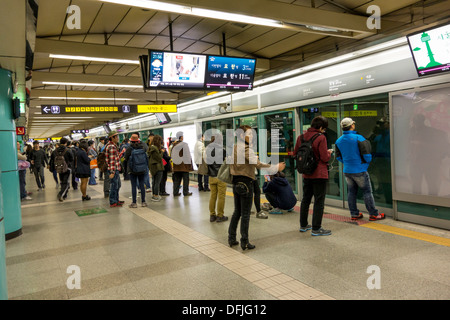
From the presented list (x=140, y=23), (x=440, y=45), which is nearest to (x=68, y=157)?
(x=140, y=23)

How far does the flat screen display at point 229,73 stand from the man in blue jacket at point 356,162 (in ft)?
8.11

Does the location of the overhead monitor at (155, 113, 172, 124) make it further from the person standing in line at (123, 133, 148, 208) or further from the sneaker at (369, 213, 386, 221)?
the sneaker at (369, 213, 386, 221)

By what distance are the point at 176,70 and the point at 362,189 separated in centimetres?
401

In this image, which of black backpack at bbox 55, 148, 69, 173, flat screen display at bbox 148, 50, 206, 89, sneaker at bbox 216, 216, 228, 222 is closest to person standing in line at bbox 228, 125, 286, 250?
sneaker at bbox 216, 216, 228, 222

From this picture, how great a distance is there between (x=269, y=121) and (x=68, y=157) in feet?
18.4

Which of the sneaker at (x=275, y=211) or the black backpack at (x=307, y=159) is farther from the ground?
the black backpack at (x=307, y=159)

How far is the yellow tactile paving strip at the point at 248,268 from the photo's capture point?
309 centimetres

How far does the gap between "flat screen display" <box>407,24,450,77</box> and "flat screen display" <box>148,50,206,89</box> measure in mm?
3655

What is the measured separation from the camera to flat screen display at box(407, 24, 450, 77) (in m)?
4.45

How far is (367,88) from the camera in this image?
5.80 m

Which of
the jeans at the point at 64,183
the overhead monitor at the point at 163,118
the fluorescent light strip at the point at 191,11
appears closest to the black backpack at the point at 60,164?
the jeans at the point at 64,183

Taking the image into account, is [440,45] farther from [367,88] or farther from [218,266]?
[218,266]

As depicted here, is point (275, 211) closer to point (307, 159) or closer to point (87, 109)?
point (307, 159)

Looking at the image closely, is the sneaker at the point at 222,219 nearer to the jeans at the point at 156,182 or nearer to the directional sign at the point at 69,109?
the jeans at the point at 156,182
